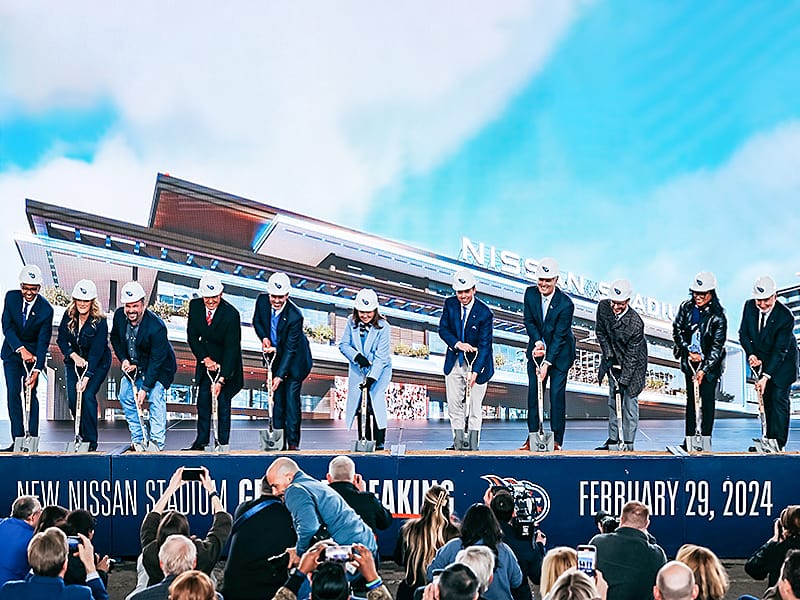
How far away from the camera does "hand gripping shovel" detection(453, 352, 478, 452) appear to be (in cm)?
861

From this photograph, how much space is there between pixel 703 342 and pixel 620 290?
0.94 metres

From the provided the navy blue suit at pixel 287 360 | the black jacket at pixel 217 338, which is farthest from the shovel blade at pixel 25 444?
the navy blue suit at pixel 287 360

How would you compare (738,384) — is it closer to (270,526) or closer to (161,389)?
(161,389)

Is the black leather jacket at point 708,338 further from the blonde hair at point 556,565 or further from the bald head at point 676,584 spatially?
the bald head at point 676,584

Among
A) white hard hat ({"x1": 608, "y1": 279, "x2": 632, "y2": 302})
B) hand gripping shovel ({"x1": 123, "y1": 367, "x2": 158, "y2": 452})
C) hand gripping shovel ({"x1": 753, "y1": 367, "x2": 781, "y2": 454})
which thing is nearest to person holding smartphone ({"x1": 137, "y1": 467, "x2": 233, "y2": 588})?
hand gripping shovel ({"x1": 123, "y1": 367, "x2": 158, "y2": 452})

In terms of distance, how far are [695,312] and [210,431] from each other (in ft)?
16.0

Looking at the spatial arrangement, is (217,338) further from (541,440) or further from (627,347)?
(627,347)

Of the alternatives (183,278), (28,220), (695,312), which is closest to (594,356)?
(183,278)

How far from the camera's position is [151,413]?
8.73 meters

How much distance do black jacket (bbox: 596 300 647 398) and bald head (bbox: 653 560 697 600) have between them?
4907 millimetres

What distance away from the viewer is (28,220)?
1384 centimetres

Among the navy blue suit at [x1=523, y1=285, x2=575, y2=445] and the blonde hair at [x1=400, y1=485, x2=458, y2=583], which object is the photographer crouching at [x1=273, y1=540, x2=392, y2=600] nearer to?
the blonde hair at [x1=400, y1=485, x2=458, y2=583]

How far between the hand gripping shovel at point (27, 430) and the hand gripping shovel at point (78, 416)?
1.03 feet

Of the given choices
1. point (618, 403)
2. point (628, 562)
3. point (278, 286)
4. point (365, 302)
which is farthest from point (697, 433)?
point (278, 286)
